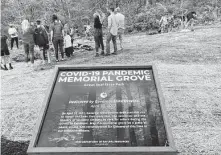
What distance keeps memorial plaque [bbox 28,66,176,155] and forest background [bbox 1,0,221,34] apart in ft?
55.3

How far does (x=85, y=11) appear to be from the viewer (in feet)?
73.8

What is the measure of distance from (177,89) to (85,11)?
1598 cm

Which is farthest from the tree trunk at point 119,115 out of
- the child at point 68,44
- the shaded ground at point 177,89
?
the child at point 68,44

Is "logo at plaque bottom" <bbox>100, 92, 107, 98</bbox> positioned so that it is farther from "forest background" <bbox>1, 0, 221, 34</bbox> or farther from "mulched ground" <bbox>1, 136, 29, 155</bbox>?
"forest background" <bbox>1, 0, 221, 34</bbox>

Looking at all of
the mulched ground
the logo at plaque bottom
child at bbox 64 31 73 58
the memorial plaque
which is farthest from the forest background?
the logo at plaque bottom

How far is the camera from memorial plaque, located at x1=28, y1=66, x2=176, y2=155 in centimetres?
322

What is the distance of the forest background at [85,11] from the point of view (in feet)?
68.9

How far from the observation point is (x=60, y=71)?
4113 mm

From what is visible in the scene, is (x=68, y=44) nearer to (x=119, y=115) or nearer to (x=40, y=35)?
(x=40, y=35)

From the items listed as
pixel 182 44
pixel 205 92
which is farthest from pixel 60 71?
pixel 182 44

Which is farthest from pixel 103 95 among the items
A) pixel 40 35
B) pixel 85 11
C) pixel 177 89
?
pixel 85 11

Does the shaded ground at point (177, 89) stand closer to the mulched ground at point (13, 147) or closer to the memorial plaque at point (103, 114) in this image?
the mulched ground at point (13, 147)

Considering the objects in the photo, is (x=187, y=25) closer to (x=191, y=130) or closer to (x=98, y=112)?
(x=191, y=130)

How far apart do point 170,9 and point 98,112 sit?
21517 millimetres
